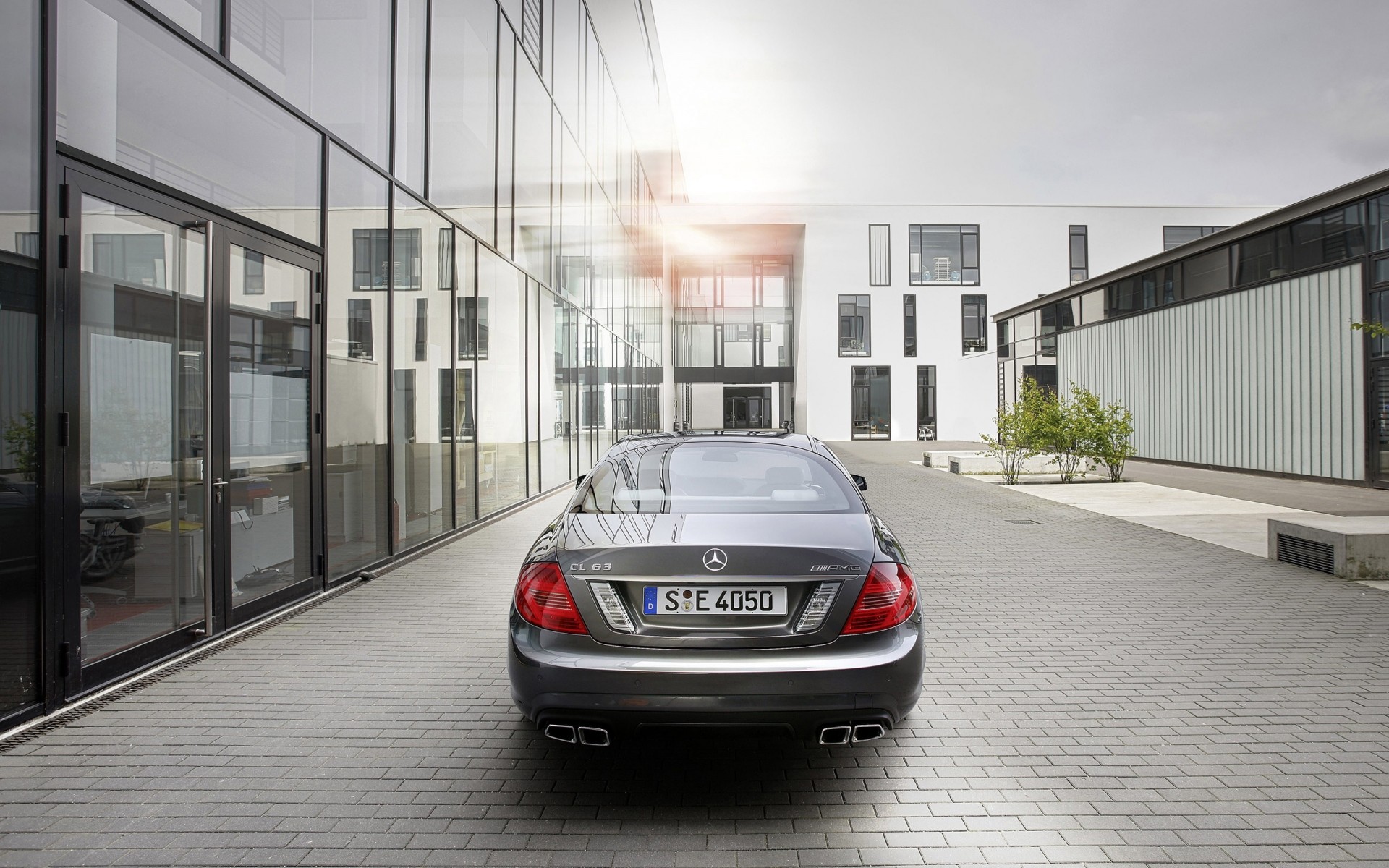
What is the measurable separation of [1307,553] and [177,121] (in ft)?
34.5

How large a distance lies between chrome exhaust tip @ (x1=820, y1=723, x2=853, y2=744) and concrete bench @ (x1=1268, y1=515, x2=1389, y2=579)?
7084mm

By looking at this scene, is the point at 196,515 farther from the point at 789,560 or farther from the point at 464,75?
the point at 464,75

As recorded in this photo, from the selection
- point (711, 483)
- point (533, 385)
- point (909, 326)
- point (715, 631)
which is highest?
point (909, 326)

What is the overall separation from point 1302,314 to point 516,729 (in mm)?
18237

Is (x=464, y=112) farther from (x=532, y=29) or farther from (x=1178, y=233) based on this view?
(x=1178, y=233)

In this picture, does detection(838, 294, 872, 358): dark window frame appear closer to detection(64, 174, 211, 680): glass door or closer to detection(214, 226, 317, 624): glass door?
detection(214, 226, 317, 624): glass door

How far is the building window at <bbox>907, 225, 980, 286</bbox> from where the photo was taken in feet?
132

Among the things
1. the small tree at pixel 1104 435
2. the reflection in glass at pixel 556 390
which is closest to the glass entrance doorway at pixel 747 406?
the small tree at pixel 1104 435

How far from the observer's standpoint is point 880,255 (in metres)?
40.6

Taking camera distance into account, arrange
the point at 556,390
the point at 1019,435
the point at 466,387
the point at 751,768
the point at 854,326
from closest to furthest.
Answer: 1. the point at 751,768
2. the point at 466,387
3. the point at 556,390
4. the point at 1019,435
5. the point at 854,326

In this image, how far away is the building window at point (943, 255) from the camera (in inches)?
1587

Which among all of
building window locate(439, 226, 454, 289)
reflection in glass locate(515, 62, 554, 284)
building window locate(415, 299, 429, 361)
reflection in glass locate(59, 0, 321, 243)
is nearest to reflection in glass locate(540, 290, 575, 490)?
reflection in glass locate(515, 62, 554, 284)

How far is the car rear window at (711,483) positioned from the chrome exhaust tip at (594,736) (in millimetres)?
1012

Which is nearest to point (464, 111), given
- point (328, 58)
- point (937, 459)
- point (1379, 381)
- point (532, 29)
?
point (328, 58)
